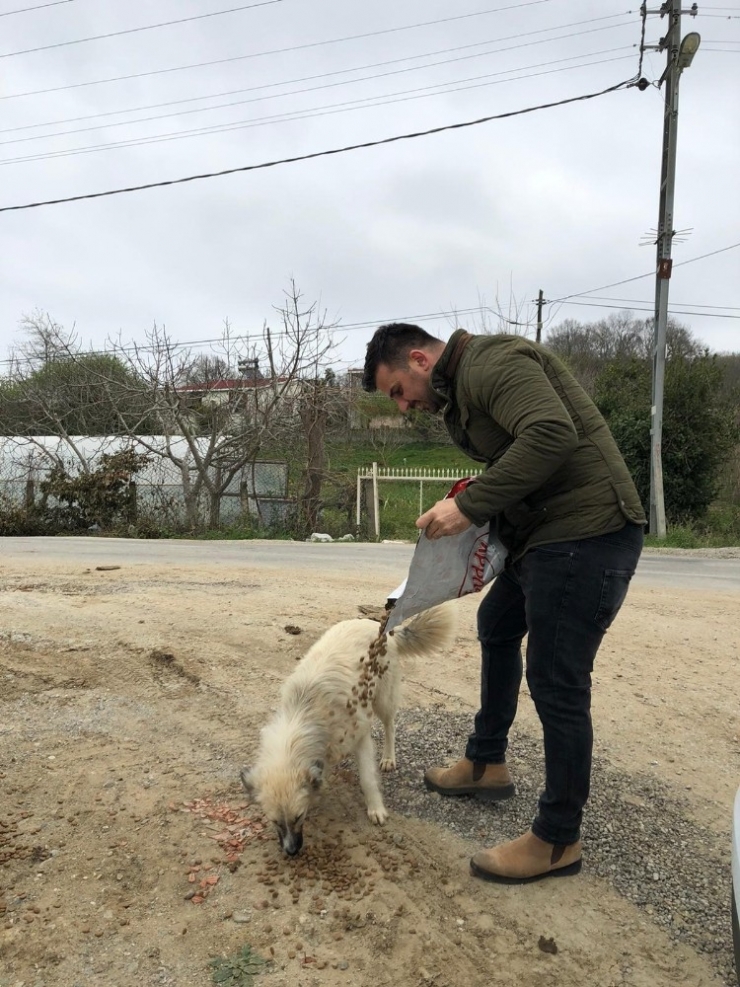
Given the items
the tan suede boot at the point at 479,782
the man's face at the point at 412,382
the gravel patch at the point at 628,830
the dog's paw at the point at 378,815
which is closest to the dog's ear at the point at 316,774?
the dog's paw at the point at 378,815

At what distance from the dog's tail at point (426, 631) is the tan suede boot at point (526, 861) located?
1168 millimetres

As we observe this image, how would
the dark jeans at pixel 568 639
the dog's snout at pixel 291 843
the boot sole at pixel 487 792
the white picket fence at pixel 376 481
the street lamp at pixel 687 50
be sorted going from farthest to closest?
the white picket fence at pixel 376 481, the street lamp at pixel 687 50, the boot sole at pixel 487 792, the dog's snout at pixel 291 843, the dark jeans at pixel 568 639

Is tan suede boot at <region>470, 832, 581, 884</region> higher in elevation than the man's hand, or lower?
lower

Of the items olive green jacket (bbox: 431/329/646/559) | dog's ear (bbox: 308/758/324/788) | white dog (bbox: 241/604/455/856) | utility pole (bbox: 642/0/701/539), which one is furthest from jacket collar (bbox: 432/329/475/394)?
utility pole (bbox: 642/0/701/539)

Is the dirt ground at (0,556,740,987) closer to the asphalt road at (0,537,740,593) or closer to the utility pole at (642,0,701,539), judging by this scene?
the asphalt road at (0,537,740,593)

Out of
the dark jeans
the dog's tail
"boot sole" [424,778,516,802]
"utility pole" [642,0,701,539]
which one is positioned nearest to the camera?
the dark jeans

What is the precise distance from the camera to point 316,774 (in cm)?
302

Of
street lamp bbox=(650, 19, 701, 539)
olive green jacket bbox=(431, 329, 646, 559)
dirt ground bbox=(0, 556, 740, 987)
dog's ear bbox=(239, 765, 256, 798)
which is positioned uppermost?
street lamp bbox=(650, 19, 701, 539)

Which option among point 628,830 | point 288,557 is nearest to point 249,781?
point 628,830

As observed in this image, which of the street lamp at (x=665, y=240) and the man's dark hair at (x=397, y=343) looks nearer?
the man's dark hair at (x=397, y=343)

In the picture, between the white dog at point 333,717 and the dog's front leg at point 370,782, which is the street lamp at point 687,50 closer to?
the white dog at point 333,717

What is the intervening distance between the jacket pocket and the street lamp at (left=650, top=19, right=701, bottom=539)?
13500mm

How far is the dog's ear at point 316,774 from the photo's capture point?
2.99m

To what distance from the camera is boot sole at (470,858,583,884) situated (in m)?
2.71
